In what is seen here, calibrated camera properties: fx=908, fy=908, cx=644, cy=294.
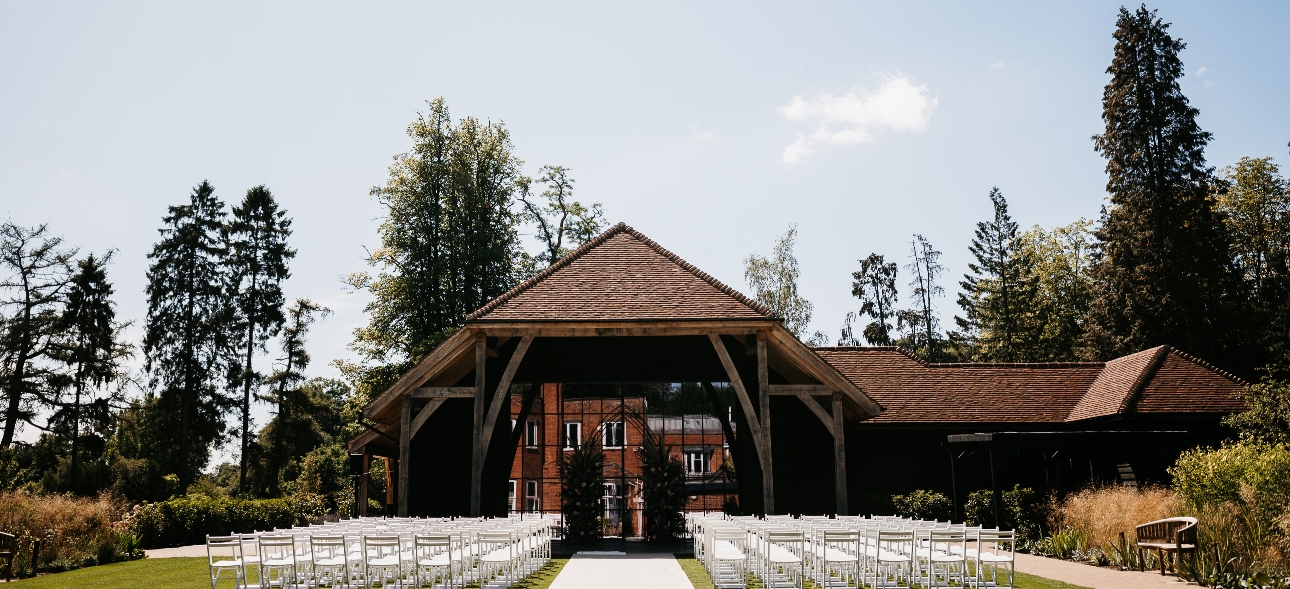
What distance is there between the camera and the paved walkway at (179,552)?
59.6ft

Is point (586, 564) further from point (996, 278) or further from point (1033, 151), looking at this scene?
point (996, 278)

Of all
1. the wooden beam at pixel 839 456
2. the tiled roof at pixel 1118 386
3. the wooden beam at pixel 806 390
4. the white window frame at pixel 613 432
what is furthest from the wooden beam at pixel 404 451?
the tiled roof at pixel 1118 386

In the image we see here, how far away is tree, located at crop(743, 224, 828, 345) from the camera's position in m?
40.2

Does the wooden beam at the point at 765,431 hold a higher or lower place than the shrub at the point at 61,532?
higher

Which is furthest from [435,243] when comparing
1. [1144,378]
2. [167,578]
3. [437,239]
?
[1144,378]

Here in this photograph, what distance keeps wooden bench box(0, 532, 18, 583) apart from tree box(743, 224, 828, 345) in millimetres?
30080

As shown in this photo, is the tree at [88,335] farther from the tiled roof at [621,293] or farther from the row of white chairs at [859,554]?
the row of white chairs at [859,554]

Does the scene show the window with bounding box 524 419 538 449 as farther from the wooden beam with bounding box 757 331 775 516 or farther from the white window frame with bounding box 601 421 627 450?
the wooden beam with bounding box 757 331 775 516

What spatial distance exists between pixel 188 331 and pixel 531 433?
21.4 meters

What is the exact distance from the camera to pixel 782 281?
133 feet

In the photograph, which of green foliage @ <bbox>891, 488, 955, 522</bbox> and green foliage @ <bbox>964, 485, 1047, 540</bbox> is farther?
green foliage @ <bbox>891, 488, 955, 522</bbox>

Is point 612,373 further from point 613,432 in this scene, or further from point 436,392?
point 436,392

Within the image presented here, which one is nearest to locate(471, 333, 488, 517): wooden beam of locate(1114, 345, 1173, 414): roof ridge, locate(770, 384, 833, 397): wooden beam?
locate(770, 384, 833, 397): wooden beam

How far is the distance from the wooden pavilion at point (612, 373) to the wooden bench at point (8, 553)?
5841mm
